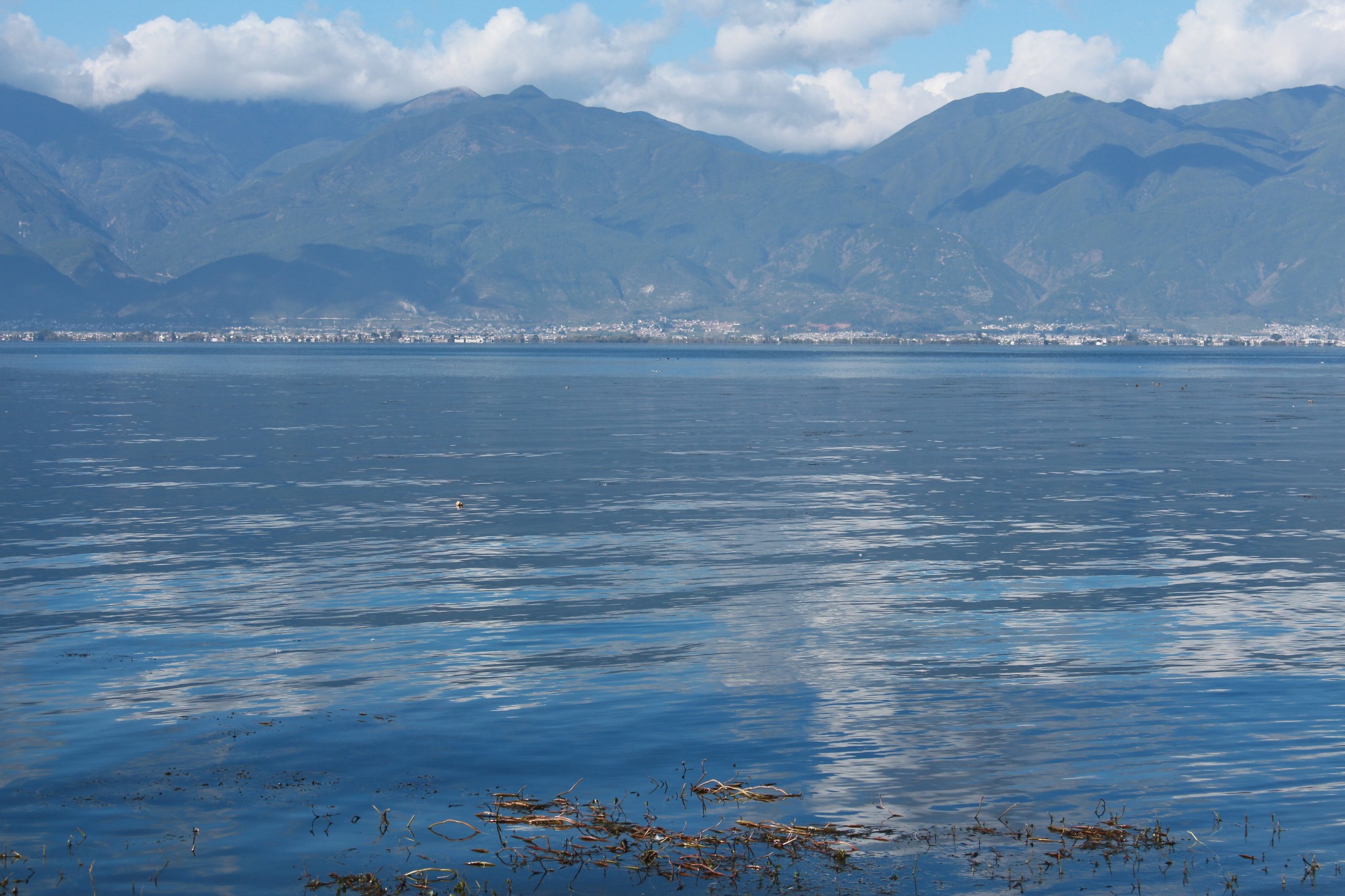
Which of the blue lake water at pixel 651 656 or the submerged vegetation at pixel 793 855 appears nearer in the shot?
the submerged vegetation at pixel 793 855

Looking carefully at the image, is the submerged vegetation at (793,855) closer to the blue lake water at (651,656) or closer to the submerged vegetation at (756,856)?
the submerged vegetation at (756,856)

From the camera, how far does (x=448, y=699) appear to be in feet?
78.4

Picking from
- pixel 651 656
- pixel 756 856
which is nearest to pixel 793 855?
pixel 756 856

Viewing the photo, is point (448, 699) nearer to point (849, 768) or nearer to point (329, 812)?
point (329, 812)

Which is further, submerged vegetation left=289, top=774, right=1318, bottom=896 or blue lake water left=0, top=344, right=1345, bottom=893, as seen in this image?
blue lake water left=0, top=344, right=1345, bottom=893

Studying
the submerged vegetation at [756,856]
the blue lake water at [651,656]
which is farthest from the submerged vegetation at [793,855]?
the blue lake water at [651,656]

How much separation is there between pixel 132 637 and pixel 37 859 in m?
13.1

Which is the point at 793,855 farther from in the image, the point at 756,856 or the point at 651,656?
the point at 651,656

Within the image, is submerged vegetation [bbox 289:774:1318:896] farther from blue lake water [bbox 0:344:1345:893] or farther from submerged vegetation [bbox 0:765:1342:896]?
blue lake water [bbox 0:344:1345:893]

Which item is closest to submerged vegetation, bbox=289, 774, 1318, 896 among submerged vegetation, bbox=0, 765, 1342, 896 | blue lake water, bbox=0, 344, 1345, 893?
submerged vegetation, bbox=0, 765, 1342, 896

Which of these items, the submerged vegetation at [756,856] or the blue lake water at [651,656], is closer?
the submerged vegetation at [756,856]

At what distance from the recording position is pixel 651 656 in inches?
1077

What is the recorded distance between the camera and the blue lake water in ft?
59.2

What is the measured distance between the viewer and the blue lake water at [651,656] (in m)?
18.0
